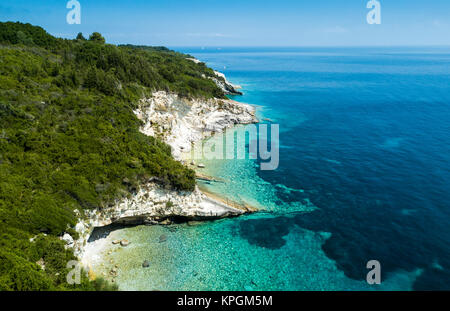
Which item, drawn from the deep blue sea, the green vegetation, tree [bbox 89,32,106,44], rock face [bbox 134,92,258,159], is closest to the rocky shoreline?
rock face [bbox 134,92,258,159]

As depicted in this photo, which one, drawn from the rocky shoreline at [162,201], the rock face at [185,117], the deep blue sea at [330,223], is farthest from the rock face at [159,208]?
the rock face at [185,117]

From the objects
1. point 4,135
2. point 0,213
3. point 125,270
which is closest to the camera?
point 0,213

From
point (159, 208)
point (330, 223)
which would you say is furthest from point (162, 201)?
point (330, 223)

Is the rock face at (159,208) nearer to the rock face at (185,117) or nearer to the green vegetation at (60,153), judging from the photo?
the green vegetation at (60,153)
